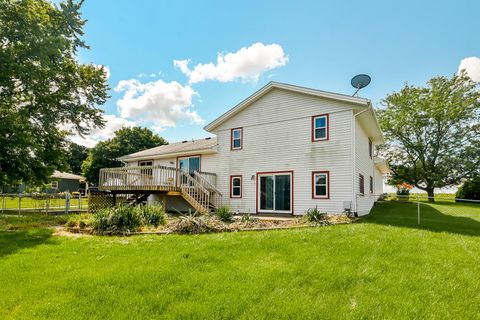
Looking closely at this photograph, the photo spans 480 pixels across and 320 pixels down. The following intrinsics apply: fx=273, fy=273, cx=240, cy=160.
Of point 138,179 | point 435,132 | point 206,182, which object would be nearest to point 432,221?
point 206,182

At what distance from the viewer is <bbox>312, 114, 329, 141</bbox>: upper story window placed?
12.2 m

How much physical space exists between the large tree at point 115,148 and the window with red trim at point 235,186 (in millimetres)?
25114

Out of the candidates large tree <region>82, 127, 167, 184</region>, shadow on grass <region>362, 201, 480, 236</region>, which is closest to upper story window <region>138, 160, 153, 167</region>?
shadow on grass <region>362, 201, 480, 236</region>

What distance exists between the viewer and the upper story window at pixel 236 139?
1472 centimetres

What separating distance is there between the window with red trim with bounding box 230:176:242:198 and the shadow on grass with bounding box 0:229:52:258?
8.31m

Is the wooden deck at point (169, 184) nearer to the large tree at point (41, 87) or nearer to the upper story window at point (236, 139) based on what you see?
the upper story window at point (236, 139)

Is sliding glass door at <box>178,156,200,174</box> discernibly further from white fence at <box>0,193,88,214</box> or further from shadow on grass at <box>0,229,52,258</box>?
shadow on grass at <box>0,229,52,258</box>

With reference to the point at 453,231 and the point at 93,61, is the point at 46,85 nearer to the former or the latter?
the point at 93,61

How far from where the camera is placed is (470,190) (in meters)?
24.3

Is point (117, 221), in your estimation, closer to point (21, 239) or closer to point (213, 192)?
point (21, 239)

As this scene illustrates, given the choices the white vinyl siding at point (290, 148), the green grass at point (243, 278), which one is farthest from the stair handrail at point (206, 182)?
the green grass at point (243, 278)

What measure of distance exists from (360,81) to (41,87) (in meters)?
16.4

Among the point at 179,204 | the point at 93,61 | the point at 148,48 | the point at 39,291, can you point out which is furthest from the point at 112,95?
the point at 39,291

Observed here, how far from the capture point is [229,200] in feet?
48.2
